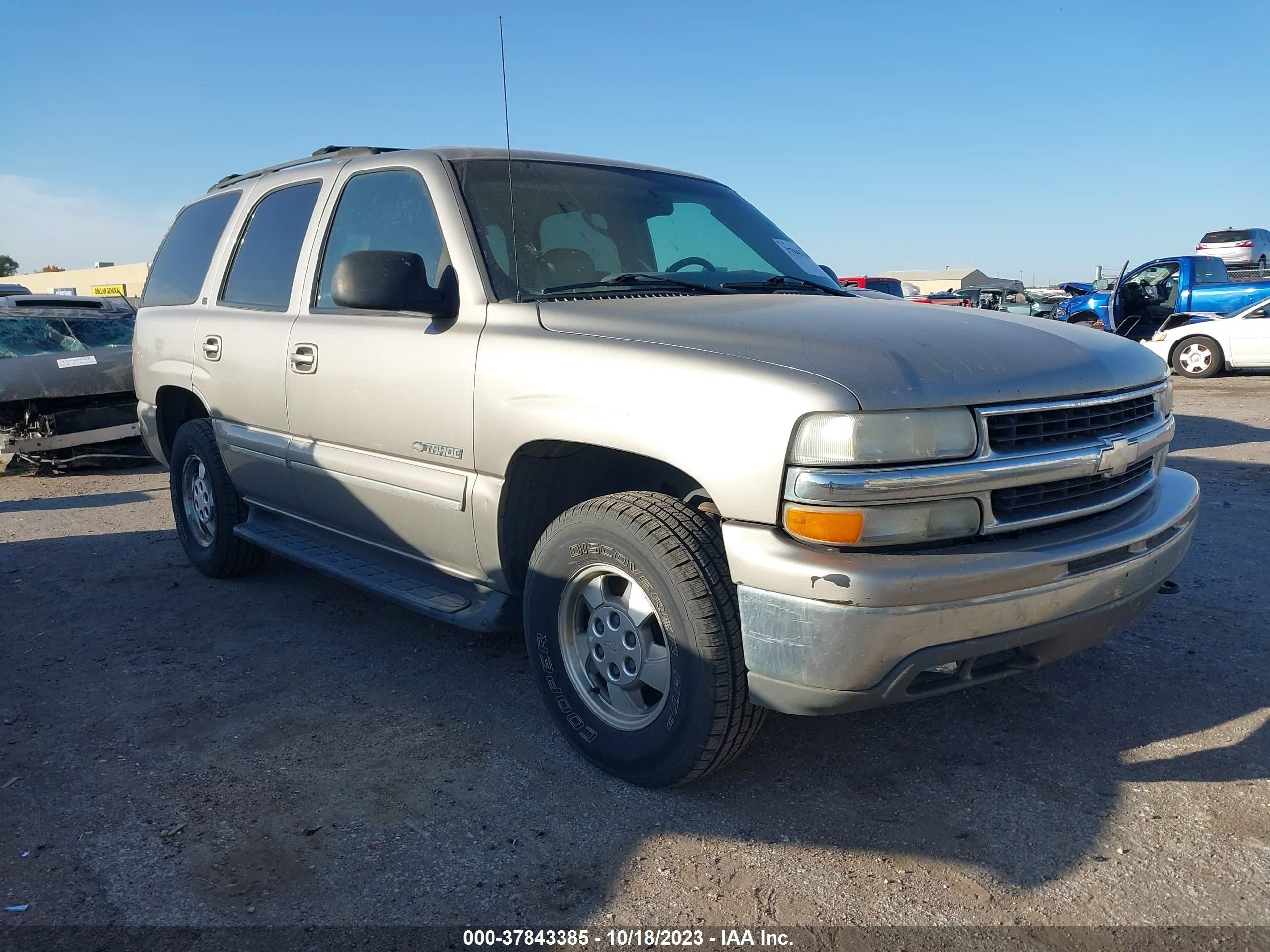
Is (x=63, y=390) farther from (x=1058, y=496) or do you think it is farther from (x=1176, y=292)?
(x=1176, y=292)

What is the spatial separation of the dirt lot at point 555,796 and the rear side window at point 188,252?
188cm

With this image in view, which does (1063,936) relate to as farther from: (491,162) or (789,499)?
(491,162)

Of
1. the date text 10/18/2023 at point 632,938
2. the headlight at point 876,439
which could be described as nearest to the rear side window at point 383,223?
the headlight at point 876,439

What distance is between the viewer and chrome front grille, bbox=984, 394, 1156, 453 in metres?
2.47

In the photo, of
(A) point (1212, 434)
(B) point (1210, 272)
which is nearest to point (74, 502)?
(A) point (1212, 434)

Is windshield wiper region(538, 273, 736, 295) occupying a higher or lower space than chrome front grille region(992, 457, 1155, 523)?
higher

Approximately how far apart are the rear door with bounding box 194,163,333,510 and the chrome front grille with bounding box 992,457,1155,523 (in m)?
2.98

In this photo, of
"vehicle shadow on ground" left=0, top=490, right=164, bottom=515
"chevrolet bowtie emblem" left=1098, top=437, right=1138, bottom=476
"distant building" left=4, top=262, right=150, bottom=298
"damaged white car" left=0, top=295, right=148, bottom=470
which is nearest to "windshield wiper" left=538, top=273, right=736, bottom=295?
"chevrolet bowtie emblem" left=1098, top=437, right=1138, bottom=476

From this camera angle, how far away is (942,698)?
3508mm

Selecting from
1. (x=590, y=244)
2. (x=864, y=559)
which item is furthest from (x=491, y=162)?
(x=864, y=559)

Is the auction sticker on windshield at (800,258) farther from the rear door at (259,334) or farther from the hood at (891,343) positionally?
the rear door at (259,334)

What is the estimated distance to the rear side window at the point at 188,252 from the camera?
5.04 m

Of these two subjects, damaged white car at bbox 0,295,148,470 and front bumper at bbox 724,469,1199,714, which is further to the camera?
damaged white car at bbox 0,295,148,470

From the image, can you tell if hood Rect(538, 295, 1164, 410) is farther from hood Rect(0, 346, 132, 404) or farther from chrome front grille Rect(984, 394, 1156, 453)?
hood Rect(0, 346, 132, 404)
